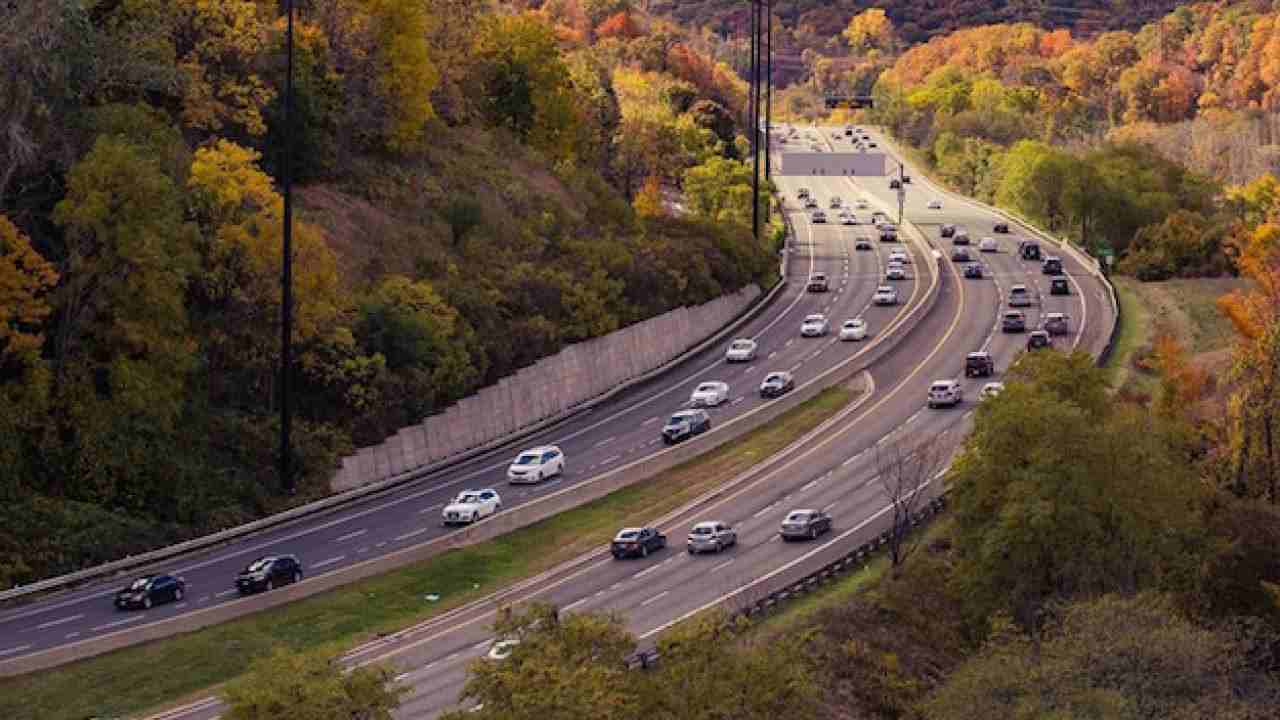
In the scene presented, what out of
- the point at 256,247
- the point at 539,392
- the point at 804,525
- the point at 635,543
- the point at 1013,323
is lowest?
the point at 1013,323

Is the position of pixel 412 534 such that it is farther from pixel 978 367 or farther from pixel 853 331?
pixel 853 331

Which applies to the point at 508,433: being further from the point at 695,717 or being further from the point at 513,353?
the point at 695,717

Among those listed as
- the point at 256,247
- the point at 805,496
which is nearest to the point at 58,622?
the point at 256,247

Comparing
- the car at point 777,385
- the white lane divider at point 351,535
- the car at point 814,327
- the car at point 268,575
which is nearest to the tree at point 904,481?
the car at point 777,385

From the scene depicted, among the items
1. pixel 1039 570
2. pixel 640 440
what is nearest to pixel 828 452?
pixel 640 440

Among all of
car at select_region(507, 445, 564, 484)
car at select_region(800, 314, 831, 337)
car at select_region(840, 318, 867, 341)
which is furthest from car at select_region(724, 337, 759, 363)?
car at select_region(507, 445, 564, 484)
